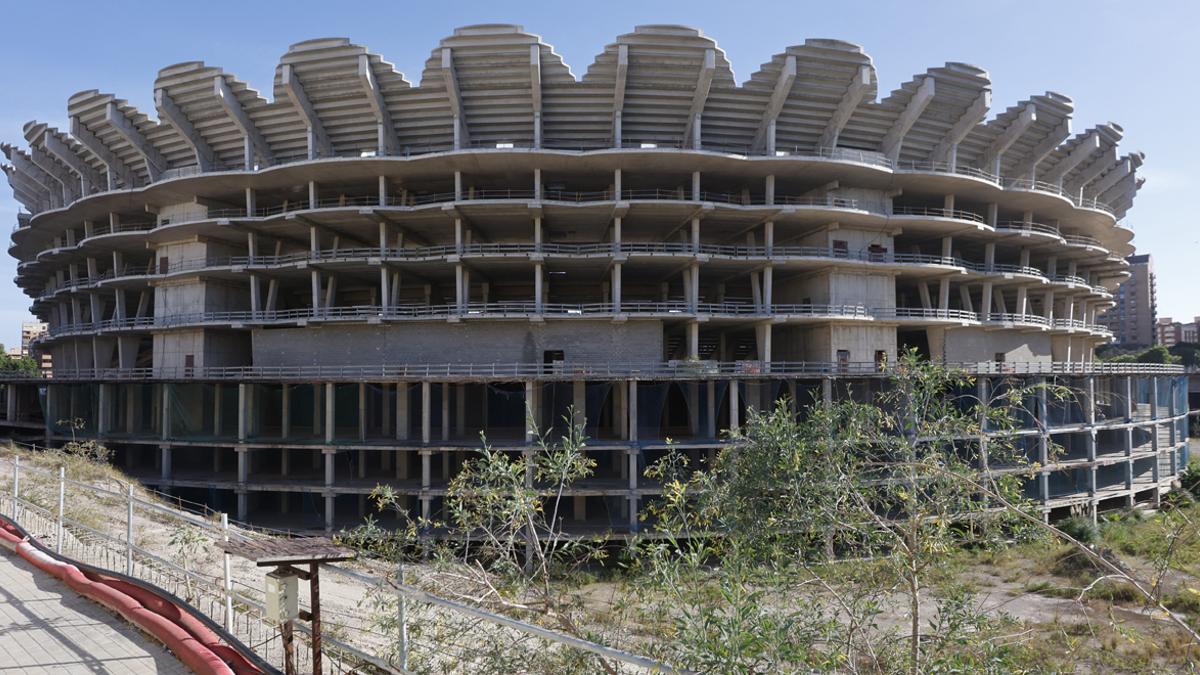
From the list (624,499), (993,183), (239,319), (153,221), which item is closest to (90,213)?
(153,221)

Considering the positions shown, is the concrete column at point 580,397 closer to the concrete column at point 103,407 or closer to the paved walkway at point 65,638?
the paved walkway at point 65,638

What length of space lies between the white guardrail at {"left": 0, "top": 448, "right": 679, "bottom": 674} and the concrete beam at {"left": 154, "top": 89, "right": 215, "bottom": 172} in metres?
22.0

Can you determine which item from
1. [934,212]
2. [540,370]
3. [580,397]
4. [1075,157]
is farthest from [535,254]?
[1075,157]

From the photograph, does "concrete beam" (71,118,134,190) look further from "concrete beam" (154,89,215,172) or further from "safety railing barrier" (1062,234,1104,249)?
"safety railing barrier" (1062,234,1104,249)

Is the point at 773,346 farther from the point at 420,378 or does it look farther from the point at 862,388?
the point at 420,378

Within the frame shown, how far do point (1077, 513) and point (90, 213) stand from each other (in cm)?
5907

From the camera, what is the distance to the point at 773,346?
112ft

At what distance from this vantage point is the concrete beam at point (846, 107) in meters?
28.0

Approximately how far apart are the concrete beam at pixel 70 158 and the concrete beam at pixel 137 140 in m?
6.56

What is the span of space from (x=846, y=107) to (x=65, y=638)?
3164cm

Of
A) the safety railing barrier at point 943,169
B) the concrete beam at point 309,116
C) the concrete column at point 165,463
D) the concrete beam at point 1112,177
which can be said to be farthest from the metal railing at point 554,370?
the concrete beam at point 1112,177

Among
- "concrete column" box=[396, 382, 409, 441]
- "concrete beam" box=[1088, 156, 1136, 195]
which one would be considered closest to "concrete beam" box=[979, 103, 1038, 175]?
"concrete beam" box=[1088, 156, 1136, 195]

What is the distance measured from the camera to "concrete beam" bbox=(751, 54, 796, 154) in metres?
27.4

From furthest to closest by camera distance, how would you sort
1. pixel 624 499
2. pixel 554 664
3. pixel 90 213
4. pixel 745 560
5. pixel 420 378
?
pixel 90 213 < pixel 624 499 < pixel 420 378 < pixel 745 560 < pixel 554 664
